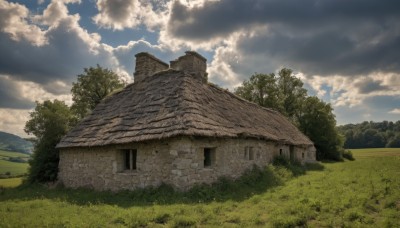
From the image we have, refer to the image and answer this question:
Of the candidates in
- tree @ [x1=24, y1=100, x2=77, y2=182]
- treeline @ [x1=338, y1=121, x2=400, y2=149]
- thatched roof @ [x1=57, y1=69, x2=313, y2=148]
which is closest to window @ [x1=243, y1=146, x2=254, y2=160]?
thatched roof @ [x1=57, y1=69, x2=313, y2=148]

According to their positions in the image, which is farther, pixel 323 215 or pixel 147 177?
pixel 147 177

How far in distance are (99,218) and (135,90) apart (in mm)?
10484

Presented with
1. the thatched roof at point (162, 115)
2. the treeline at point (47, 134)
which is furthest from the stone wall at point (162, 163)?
the treeline at point (47, 134)

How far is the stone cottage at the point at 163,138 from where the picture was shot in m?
11.4

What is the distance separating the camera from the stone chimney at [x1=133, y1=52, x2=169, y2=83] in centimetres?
1864

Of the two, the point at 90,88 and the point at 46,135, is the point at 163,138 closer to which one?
the point at 46,135

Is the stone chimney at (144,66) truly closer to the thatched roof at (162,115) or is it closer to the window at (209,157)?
the thatched roof at (162,115)

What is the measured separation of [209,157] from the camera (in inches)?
502

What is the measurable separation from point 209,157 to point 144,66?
27.9 ft

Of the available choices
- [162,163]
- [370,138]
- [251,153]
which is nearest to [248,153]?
[251,153]

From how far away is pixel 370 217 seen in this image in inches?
308

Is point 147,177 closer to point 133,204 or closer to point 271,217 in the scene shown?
point 133,204

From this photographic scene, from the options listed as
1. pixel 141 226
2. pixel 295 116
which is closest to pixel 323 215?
pixel 141 226

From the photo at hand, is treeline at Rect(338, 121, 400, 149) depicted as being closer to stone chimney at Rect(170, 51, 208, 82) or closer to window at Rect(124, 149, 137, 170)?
stone chimney at Rect(170, 51, 208, 82)
